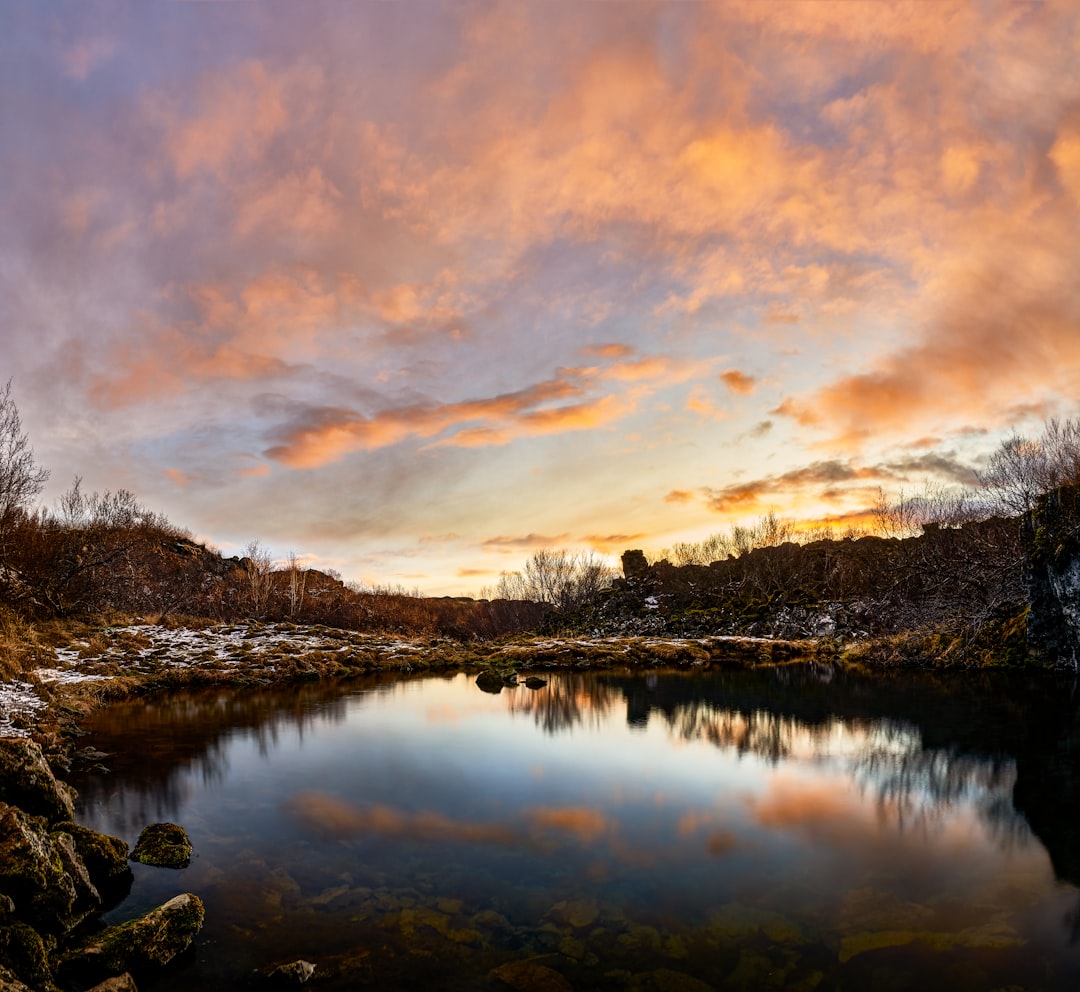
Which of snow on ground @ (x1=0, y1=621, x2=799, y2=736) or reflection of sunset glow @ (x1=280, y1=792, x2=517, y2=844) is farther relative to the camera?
snow on ground @ (x1=0, y1=621, x2=799, y2=736)

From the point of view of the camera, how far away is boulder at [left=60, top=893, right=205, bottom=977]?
5566 mm

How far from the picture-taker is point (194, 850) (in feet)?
29.1

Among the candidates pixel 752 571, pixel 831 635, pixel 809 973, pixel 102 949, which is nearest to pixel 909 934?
pixel 809 973

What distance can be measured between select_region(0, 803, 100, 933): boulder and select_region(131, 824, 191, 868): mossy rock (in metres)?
1.53

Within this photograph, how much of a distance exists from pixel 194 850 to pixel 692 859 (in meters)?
6.84

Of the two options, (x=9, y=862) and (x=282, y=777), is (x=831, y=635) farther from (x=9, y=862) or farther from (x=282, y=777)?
(x=9, y=862)

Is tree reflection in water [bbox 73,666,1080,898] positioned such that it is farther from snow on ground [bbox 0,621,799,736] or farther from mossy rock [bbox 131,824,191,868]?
snow on ground [bbox 0,621,799,736]

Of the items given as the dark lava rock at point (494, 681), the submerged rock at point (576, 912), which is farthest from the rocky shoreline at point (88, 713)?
the submerged rock at point (576, 912)

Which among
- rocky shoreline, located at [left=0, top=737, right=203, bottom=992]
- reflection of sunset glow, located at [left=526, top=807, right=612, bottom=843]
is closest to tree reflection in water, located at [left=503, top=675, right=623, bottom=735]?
reflection of sunset glow, located at [left=526, top=807, right=612, bottom=843]

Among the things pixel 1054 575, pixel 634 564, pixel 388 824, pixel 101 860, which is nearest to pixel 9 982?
pixel 101 860

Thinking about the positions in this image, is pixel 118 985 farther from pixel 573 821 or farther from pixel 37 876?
pixel 573 821

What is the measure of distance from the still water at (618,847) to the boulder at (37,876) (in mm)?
726

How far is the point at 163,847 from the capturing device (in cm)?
846

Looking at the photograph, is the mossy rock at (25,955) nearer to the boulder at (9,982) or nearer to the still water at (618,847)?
the boulder at (9,982)
